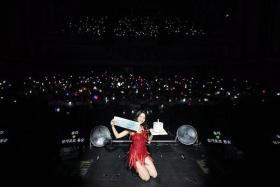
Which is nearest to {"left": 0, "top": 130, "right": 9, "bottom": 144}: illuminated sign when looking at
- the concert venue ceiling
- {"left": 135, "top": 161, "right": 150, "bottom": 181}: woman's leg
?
{"left": 135, "top": 161, "right": 150, "bottom": 181}: woman's leg

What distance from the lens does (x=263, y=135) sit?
9.12 meters

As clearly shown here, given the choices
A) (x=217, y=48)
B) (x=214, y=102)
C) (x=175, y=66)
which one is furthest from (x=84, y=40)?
(x=214, y=102)

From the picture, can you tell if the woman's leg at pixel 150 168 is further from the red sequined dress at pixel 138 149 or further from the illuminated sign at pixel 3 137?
the illuminated sign at pixel 3 137

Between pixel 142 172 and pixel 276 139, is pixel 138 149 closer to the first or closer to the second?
pixel 142 172

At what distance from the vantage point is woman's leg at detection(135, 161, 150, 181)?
601cm

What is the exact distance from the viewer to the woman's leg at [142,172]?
19.7 ft

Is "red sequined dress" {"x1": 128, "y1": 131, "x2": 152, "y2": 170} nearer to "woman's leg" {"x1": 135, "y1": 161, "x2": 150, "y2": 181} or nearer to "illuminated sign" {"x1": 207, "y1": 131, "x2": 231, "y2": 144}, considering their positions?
"woman's leg" {"x1": 135, "y1": 161, "x2": 150, "y2": 181}

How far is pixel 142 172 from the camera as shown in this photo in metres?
6.02

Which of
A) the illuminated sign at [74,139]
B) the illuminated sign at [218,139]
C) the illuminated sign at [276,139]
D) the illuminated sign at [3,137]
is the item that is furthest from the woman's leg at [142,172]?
the illuminated sign at [276,139]

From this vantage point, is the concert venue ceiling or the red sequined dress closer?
the red sequined dress

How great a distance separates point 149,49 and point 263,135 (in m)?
10.7

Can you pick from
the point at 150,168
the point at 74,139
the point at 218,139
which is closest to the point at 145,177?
the point at 150,168

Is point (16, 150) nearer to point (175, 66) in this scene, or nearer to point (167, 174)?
point (167, 174)

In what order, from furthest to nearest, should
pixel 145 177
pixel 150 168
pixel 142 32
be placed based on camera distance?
pixel 142 32 → pixel 150 168 → pixel 145 177
